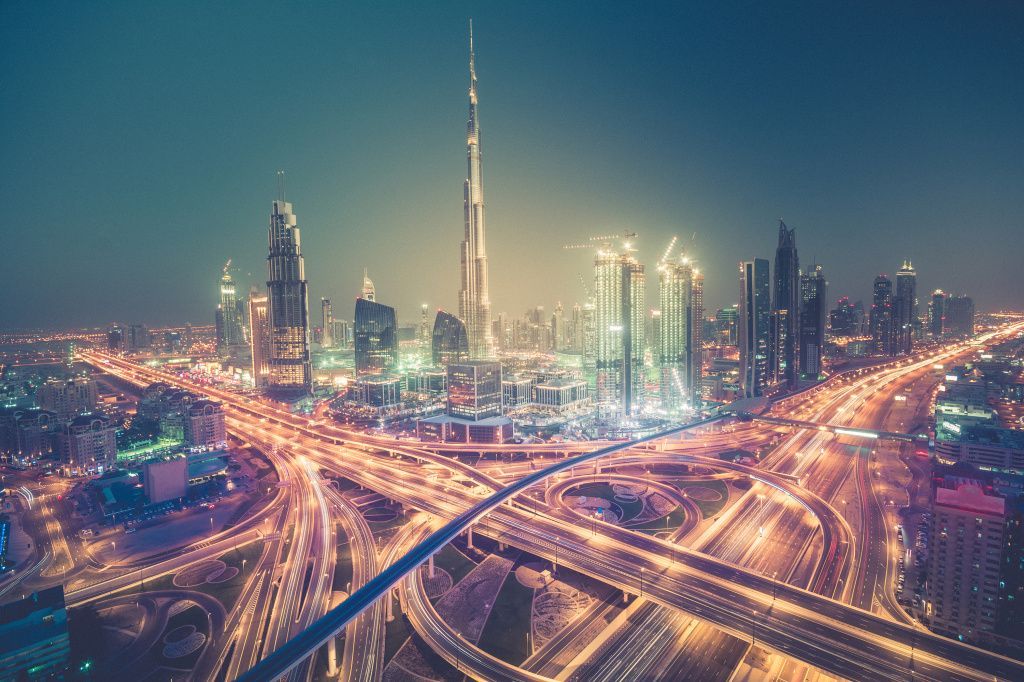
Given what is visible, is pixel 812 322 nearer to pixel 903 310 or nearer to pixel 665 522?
pixel 903 310

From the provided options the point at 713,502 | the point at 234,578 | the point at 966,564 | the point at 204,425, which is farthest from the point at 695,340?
the point at 204,425

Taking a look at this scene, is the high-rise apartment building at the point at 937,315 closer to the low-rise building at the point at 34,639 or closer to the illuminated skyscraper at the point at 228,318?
the low-rise building at the point at 34,639

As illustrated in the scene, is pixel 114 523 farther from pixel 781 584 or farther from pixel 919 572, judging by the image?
pixel 919 572

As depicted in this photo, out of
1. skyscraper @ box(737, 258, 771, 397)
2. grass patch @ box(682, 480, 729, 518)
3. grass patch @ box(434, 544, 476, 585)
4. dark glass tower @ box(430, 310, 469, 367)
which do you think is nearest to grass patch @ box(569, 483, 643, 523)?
grass patch @ box(682, 480, 729, 518)

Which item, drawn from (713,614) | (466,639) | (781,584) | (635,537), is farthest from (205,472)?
(781,584)

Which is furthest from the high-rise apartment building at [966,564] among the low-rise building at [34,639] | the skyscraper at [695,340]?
the skyscraper at [695,340]

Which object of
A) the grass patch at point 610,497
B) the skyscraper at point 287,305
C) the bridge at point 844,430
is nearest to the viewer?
the grass patch at point 610,497
